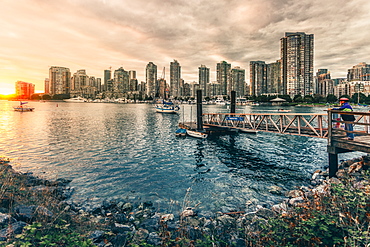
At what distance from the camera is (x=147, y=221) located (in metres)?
8.39

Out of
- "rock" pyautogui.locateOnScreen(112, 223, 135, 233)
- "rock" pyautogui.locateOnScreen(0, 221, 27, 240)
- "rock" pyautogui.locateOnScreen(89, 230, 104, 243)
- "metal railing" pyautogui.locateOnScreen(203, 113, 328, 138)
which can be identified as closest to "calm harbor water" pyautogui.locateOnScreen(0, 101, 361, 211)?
"rock" pyautogui.locateOnScreen(112, 223, 135, 233)

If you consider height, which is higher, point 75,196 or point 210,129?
point 210,129

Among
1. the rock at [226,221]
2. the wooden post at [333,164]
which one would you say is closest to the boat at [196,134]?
the wooden post at [333,164]

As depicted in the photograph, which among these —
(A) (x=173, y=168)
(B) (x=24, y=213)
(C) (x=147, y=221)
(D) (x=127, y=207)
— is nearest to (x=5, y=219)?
(B) (x=24, y=213)

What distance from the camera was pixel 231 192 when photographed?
1239 centimetres

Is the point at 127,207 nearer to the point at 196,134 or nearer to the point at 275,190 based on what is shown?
the point at 275,190

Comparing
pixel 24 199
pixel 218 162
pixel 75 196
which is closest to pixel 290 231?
pixel 24 199

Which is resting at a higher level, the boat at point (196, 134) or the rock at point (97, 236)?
the boat at point (196, 134)

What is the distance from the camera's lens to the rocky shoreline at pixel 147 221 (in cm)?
620

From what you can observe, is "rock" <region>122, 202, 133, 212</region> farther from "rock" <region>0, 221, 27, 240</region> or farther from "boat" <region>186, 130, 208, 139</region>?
"boat" <region>186, 130, 208, 139</region>

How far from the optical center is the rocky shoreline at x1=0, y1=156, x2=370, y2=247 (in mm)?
6203

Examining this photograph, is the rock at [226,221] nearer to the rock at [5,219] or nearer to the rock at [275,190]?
the rock at [275,190]

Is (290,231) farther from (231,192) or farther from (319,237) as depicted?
(231,192)

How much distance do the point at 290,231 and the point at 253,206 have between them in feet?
14.6
